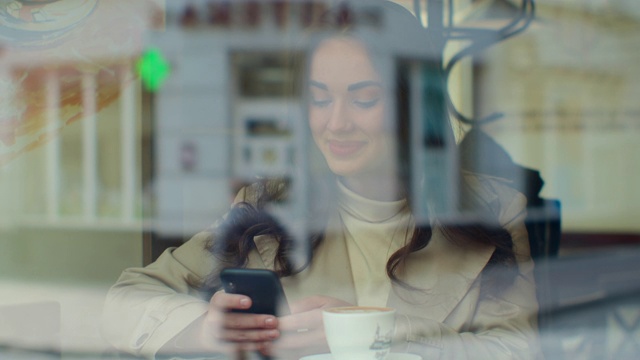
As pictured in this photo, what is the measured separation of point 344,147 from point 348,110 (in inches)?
→ 2.1

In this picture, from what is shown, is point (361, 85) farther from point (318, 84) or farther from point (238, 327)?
point (238, 327)

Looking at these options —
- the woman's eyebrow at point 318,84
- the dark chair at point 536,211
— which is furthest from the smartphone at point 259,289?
the dark chair at point 536,211

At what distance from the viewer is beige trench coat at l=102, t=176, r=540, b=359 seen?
105 centimetres

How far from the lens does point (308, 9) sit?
1.53m

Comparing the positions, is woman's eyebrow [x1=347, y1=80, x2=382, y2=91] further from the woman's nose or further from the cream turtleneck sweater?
the cream turtleneck sweater

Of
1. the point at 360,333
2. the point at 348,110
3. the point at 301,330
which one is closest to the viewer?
the point at 360,333

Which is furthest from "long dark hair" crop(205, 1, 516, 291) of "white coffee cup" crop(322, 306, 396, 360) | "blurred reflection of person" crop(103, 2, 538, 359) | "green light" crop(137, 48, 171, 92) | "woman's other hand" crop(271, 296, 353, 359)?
"green light" crop(137, 48, 171, 92)

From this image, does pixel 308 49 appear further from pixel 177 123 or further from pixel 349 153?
pixel 177 123

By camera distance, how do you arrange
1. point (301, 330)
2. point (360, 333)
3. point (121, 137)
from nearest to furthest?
1. point (360, 333)
2. point (301, 330)
3. point (121, 137)

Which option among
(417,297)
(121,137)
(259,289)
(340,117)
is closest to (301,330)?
(259,289)

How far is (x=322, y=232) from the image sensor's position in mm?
1159

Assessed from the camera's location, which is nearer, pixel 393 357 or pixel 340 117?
pixel 393 357

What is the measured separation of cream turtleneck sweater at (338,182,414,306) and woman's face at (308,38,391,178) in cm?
5

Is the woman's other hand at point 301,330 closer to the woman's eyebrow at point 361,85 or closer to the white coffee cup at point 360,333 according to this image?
the white coffee cup at point 360,333
